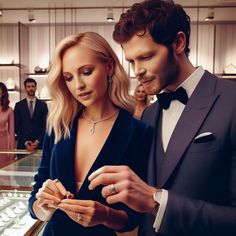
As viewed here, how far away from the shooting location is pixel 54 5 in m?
5.23

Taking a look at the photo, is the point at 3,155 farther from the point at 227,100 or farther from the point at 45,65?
the point at 45,65

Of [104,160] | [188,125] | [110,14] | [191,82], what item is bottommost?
[104,160]

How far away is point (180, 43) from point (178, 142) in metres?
0.30

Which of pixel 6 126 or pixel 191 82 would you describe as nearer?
pixel 191 82

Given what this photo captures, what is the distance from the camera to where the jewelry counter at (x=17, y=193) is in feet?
5.11

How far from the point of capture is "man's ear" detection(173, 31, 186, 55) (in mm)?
986

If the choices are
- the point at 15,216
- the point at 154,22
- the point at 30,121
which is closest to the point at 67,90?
the point at 154,22

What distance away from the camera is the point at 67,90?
3.61 ft

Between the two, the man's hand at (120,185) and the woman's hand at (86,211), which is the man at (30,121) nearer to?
the woman's hand at (86,211)

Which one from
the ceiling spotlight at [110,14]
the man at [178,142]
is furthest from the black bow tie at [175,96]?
the ceiling spotlight at [110,14]

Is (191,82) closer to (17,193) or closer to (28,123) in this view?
(17,193)

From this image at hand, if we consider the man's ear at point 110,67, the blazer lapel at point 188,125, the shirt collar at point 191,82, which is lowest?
the blazer lapel at point 188,125

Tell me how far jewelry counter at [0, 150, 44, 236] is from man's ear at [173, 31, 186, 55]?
1.02 meters

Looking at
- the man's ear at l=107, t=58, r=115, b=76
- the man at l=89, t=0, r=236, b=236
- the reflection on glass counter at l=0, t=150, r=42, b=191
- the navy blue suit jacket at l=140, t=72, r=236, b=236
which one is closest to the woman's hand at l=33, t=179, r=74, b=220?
the man at l=89, t=0, r=236, b=236
